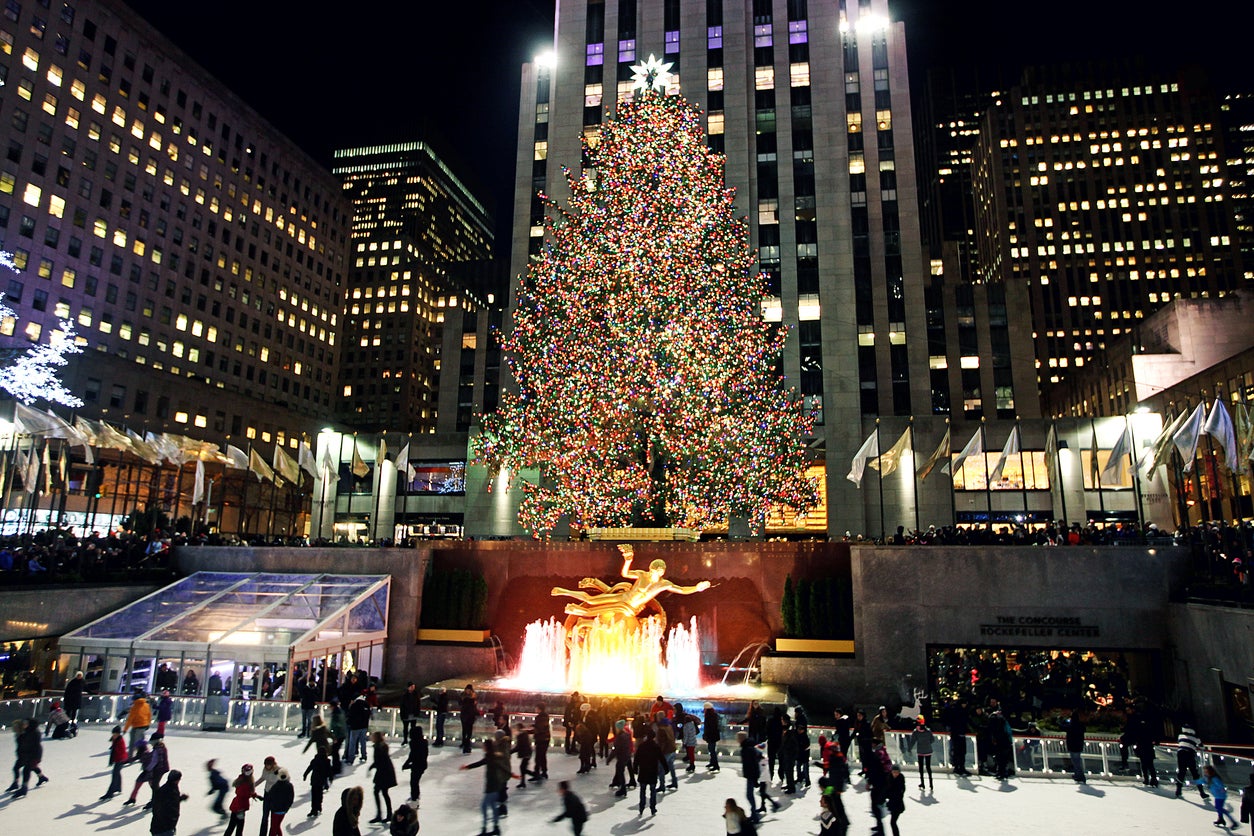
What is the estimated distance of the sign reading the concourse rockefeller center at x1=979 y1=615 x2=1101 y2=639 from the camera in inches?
956

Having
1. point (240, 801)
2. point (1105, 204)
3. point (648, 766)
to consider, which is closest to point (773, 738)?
point (648, 766)

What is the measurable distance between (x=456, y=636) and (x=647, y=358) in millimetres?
13657

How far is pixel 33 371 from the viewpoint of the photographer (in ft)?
183

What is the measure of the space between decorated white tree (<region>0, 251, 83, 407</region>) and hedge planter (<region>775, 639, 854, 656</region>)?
52.6 metres

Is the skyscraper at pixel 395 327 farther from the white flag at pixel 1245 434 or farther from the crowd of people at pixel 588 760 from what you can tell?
the crowd of people at pixel 588 760

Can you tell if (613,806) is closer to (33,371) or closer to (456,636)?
(456,636)

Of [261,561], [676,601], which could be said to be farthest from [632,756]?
[261,561]

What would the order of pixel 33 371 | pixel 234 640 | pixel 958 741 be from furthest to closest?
pixel 33 371 < pixel 234 640 < pixel 958 741

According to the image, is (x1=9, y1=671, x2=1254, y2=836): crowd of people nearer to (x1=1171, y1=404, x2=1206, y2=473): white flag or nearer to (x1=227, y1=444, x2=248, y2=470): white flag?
(x1=1171, y1=404, x2=1206, y2=473): white flag

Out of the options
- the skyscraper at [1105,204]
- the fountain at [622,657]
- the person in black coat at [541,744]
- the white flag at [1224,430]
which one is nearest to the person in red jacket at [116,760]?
the person in black coat at [541,744]

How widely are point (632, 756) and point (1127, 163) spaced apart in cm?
15043

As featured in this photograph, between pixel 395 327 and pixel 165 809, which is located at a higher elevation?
pixel 395 327

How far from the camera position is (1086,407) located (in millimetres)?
86812

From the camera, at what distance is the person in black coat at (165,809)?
403 inches
